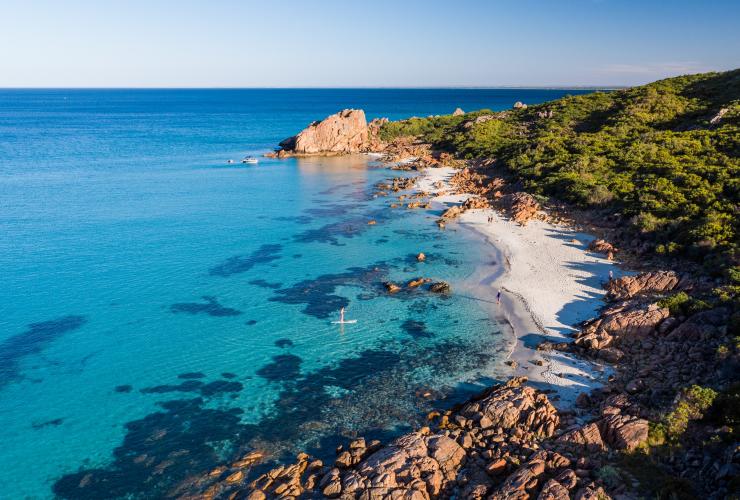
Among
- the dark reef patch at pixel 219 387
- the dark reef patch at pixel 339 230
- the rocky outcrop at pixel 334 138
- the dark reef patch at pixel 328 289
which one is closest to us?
the dark reef patch at pixel 219 387

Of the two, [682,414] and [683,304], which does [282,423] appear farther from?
[683,304]

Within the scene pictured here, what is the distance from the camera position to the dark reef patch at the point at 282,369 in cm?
2806

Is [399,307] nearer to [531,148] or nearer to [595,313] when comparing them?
[595,313]

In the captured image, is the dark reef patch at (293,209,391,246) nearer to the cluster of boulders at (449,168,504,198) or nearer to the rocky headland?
the cluster of boulders at (449,168,504,198)

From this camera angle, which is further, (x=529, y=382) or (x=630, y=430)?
(x=529, y=382)

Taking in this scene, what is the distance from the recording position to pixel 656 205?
4728 centimetres

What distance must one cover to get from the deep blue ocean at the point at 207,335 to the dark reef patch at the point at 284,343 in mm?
162

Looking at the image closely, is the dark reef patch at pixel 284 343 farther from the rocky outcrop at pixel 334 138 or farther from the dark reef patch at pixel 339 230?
the rocky outcrop at pixel 334 138

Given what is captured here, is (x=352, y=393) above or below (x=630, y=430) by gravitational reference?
below

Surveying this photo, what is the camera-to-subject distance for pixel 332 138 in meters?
110

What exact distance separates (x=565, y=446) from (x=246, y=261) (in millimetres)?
33233

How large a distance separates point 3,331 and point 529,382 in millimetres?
35150

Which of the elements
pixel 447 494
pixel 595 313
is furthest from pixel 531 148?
pixel 447 494

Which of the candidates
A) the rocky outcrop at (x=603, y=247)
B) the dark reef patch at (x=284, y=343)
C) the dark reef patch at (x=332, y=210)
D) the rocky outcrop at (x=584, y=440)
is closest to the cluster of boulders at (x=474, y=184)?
the dark reef patch at (x=332, y=210)
